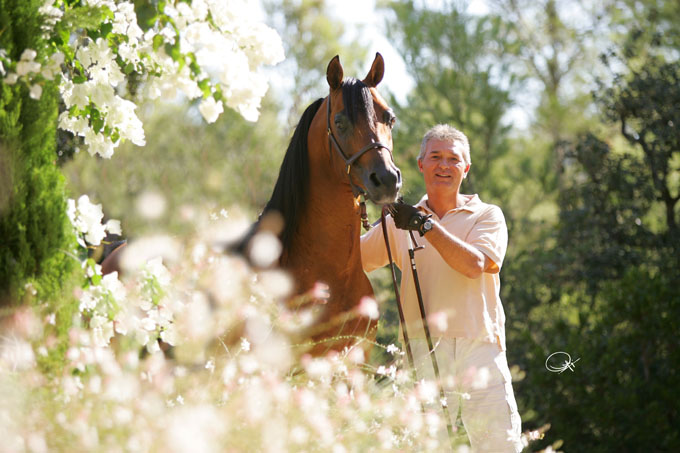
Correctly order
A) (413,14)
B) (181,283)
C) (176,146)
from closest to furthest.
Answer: (181,283) → (413,14) → (176,146)

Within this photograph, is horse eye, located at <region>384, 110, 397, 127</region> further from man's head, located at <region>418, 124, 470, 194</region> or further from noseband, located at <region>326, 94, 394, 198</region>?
man's head, located at <region>418, 124, 470, 194</region>

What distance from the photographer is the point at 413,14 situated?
12906 millimetres

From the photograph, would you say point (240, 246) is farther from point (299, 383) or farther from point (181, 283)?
point (299, 383)

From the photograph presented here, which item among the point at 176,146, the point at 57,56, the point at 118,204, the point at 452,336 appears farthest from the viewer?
the point at 176,146

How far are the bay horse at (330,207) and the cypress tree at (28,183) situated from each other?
1.29 metres

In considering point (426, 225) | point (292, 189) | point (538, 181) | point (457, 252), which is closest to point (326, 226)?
point (292, 189)

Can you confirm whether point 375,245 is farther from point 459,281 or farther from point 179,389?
point 179,389

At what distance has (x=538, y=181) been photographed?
1267 centimetres

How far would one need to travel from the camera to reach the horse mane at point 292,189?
3637 mm

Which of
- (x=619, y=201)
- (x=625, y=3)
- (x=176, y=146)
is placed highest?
(x=625, y=3)

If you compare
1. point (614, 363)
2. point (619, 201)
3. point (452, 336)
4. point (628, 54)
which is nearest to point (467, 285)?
point (452, 336)

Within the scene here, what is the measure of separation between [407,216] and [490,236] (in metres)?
0.54

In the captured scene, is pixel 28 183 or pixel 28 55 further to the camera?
pixel 28 183

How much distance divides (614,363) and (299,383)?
17.6ft
